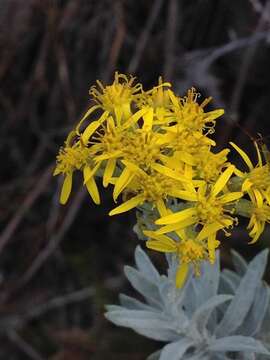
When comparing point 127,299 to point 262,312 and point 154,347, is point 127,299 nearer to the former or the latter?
point 262,312

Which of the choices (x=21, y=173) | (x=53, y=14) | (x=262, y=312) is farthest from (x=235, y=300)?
(x=53, y=14)

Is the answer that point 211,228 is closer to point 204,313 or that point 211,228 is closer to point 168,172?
point 168,172

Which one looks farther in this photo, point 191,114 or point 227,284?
point 227,284

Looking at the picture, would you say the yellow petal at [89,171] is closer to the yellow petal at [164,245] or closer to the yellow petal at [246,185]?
the yellow petal at [164,245]

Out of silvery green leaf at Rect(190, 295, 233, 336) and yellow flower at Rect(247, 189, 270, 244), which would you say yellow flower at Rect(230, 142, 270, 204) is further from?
silvery green leaf at Rect(190, 295, 233, 336)

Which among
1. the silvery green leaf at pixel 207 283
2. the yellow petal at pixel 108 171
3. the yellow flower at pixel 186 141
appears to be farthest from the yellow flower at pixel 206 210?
the silvery green leaf at pixel 207 283

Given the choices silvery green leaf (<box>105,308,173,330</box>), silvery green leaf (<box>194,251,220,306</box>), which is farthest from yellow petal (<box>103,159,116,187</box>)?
silvery green leaf (<box>194,251,220,306</box>)

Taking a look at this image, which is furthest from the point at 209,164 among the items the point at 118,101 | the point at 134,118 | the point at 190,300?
the point at 190,300
